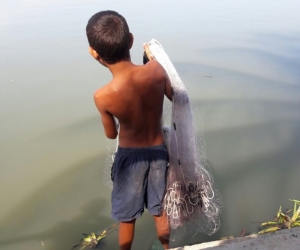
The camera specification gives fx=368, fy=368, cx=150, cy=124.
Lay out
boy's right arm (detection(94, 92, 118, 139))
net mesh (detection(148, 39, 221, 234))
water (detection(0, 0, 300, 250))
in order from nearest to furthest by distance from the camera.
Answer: boy's right arm (detection(94, 92, 118, 139)) < net mesh (detection(148, 39, 221, 234)) < water (detection(0, 0, 300, 250))

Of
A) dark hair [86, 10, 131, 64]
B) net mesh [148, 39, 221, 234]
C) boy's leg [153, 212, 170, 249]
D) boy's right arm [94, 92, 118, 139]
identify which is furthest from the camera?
boy's leg [153, 212, 170, 249]

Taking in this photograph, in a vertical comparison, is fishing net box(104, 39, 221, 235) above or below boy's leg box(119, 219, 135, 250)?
above

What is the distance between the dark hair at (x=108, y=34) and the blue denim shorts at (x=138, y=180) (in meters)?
0.56

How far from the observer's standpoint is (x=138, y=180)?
2.00 m

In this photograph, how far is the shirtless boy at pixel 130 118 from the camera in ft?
5.49

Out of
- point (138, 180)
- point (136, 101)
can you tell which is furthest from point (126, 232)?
point (136, 101)

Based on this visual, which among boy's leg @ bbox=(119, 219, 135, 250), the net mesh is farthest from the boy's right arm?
boy's leg @ bbox=(119, 219, 135, 250)

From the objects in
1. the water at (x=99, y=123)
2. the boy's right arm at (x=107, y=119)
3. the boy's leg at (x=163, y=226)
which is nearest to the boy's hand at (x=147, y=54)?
the boy's right arm at (x=107, y=119)

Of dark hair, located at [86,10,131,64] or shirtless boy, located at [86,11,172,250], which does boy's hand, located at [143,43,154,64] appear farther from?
dark hair, located at [86,10,131,64]

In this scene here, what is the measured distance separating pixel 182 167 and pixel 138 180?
256mm

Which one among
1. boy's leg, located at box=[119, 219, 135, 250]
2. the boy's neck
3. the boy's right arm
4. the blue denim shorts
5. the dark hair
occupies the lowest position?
boy's leg, located at box=[119, 219, 135, 250]

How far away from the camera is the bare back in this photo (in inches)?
68.9

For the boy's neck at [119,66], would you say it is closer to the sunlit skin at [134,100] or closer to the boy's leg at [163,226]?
the sunlit skin at [134,100]

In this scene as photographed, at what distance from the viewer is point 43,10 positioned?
7.95m
